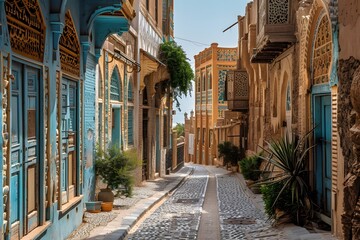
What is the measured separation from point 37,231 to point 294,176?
4658 millimetres

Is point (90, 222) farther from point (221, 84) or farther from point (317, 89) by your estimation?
point (221, 84)

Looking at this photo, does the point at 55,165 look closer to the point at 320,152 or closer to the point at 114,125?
the point at 320,152

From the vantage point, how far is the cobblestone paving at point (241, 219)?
29.7ft

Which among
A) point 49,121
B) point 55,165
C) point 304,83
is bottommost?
point 55,165

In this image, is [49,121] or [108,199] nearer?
[49,121]

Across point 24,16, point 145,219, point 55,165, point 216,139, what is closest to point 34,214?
point 55,165

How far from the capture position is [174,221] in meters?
10.7

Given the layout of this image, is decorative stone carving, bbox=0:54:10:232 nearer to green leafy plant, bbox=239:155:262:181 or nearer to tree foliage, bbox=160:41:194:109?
green leafy plant, bbox=239:155:262:181

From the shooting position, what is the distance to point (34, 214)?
670 centimetres

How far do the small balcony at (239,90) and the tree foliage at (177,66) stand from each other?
1979 mm

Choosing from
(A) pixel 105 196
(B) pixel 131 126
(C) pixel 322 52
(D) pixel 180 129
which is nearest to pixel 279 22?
(C) pixel 322 52

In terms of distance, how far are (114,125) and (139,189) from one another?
2.61 m

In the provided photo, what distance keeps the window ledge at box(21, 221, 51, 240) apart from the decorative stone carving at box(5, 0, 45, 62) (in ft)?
6.77

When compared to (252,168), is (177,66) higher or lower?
higher
